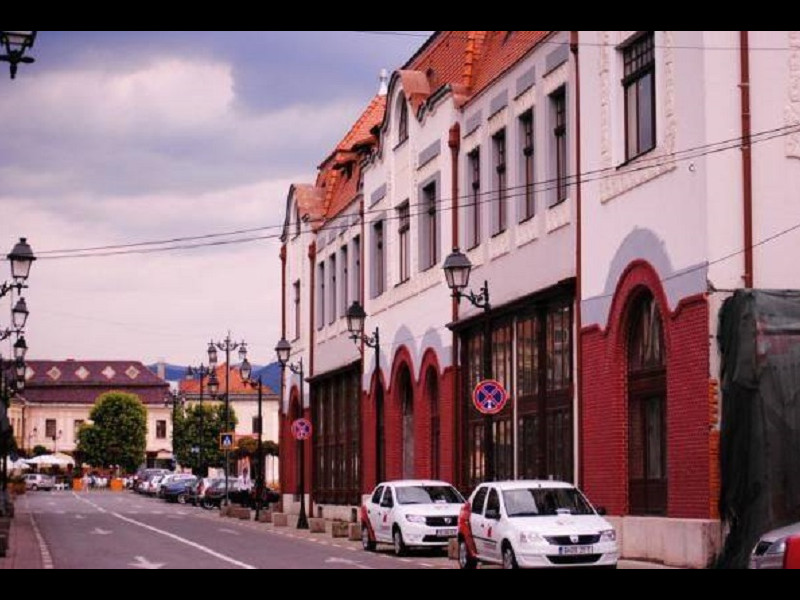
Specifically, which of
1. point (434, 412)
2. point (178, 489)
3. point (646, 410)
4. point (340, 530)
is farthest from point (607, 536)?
point (178, 489)

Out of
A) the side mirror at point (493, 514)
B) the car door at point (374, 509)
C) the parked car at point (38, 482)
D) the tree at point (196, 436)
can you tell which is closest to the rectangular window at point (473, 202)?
the car door at point (374, 509)

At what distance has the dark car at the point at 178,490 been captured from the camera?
81938mm

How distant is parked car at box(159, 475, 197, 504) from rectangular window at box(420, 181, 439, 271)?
3935 centimetres

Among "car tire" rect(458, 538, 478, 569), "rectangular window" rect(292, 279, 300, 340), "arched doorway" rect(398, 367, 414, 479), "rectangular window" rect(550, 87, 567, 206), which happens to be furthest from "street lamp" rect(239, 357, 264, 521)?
"car tire" rect(458, 538, 478, 569)

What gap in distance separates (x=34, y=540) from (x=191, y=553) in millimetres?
6396

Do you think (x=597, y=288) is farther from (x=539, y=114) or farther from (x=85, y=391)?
(x=85, y=391)

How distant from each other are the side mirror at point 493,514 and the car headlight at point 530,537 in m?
0.99

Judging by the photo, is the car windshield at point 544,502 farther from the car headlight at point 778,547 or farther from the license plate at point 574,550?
the car headlight at point 778,547

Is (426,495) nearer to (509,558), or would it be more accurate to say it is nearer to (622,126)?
(622,126)

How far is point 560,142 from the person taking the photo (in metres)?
34.0

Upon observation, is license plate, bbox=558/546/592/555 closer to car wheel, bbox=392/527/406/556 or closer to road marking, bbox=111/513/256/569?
road marking, bbox=111/513/256/569

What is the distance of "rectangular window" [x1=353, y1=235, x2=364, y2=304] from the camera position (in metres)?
53.5

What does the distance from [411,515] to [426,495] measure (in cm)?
140
